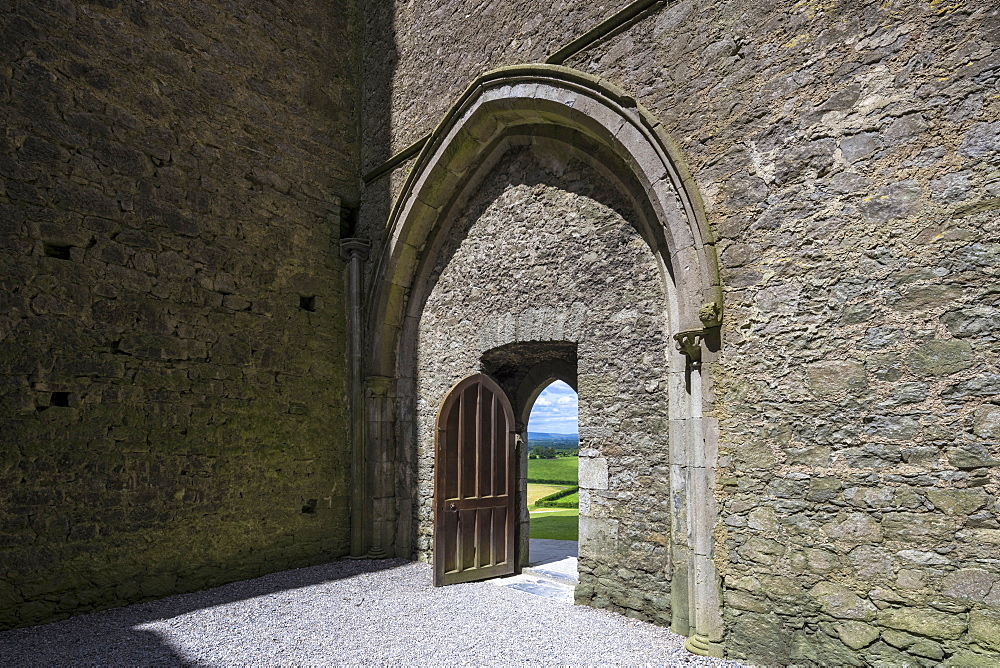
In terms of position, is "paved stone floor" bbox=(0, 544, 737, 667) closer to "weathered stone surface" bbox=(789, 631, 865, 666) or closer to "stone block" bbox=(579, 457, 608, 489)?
"weathered stone surface" bbox=(789, 631, 865, 666)

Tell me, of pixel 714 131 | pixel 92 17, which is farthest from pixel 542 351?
pixel 92 17

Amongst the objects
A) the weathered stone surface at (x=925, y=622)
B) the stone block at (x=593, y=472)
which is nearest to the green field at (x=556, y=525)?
the stone block at (x=593, y=472)

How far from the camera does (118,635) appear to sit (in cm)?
401

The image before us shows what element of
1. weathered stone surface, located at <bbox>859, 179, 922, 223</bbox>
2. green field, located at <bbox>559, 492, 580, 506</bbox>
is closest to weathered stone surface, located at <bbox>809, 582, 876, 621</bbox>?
weathered stone surface, located at <bbox>859, 179, 922, 223</bbox>

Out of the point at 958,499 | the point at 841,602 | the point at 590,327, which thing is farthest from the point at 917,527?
the point at 590,327

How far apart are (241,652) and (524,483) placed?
9.65ft

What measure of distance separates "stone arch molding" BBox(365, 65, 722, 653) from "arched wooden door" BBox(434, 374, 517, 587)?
1.20 m

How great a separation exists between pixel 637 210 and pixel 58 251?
4.28 metres

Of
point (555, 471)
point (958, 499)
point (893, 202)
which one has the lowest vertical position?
point (555, 471)

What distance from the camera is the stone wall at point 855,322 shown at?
2840 millimetres

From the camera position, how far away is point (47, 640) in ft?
12.8

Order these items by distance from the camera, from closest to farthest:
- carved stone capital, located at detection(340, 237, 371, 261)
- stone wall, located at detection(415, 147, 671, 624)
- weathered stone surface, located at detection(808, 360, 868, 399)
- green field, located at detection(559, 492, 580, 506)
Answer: weathered stone surface, located at detection(808, 360, 868, 399)
stone wall, located at detection(415, 147, 671, 624)
carved stone capital, located at detection(340, 237, 371, 261)
green field, located at detection(559, 492, 580, 506)

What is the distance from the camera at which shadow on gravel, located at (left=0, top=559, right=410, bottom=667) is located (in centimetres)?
359

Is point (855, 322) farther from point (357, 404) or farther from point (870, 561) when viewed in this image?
point (357, 404)
